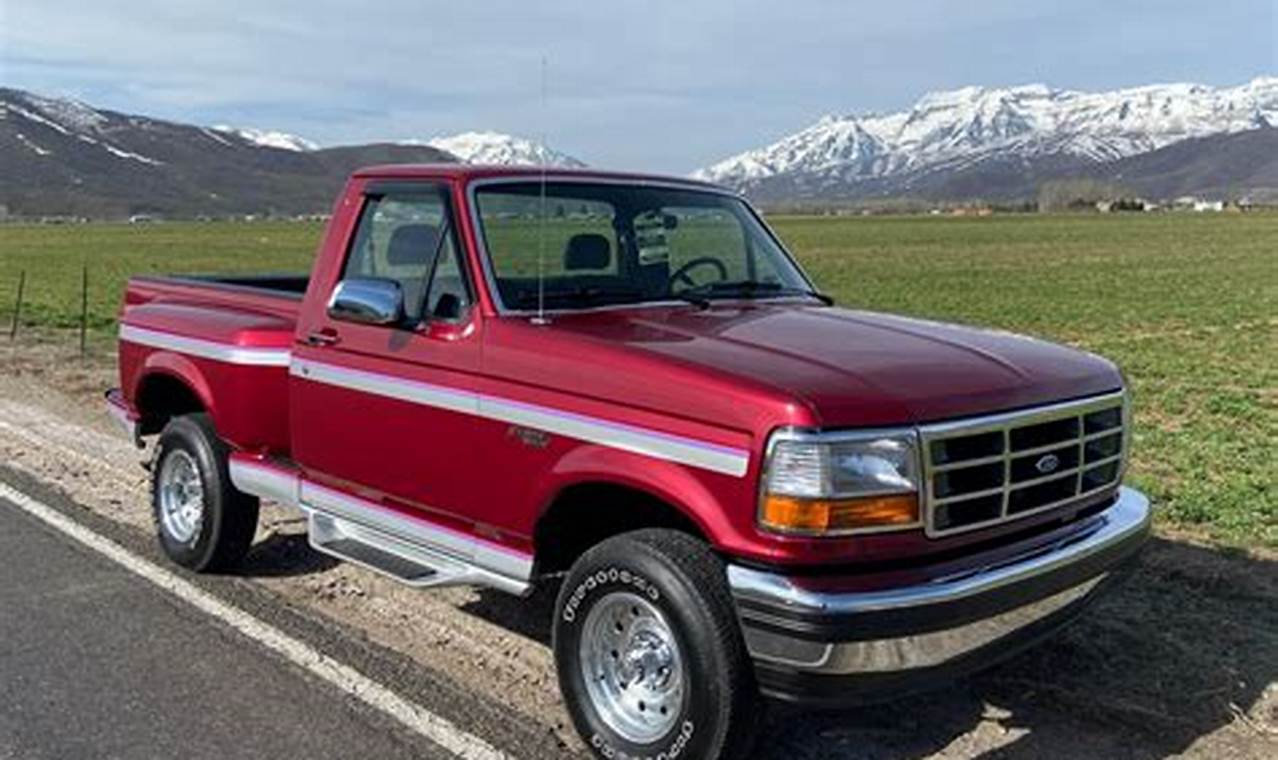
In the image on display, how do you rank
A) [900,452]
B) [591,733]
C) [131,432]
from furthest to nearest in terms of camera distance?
1. [131,432]
2. [591,733]
3. [900,452]

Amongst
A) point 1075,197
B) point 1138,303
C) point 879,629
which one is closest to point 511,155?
point 879,629

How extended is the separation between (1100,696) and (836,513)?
179 centimetres

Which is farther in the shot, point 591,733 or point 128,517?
point 128,517

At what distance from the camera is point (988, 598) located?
3756mm

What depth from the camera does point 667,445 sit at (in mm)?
3820

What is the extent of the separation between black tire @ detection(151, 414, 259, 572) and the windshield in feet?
7.04

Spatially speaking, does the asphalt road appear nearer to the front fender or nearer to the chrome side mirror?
the front fender

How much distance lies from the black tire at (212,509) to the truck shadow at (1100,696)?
1.27 meters

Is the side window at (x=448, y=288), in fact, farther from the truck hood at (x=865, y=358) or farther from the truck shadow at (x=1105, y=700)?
the truck shadow at (x=1105, y=700)

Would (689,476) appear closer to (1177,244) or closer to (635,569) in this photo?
(635,569)

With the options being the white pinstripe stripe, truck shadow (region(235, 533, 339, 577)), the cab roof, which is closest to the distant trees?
truck shadow (region(235, 533, 339, 577))

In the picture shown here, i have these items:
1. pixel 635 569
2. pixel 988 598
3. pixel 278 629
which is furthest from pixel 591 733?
pixel 278 629

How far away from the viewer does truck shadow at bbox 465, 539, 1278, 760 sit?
431 centimetres

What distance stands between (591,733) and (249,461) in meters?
2.51
